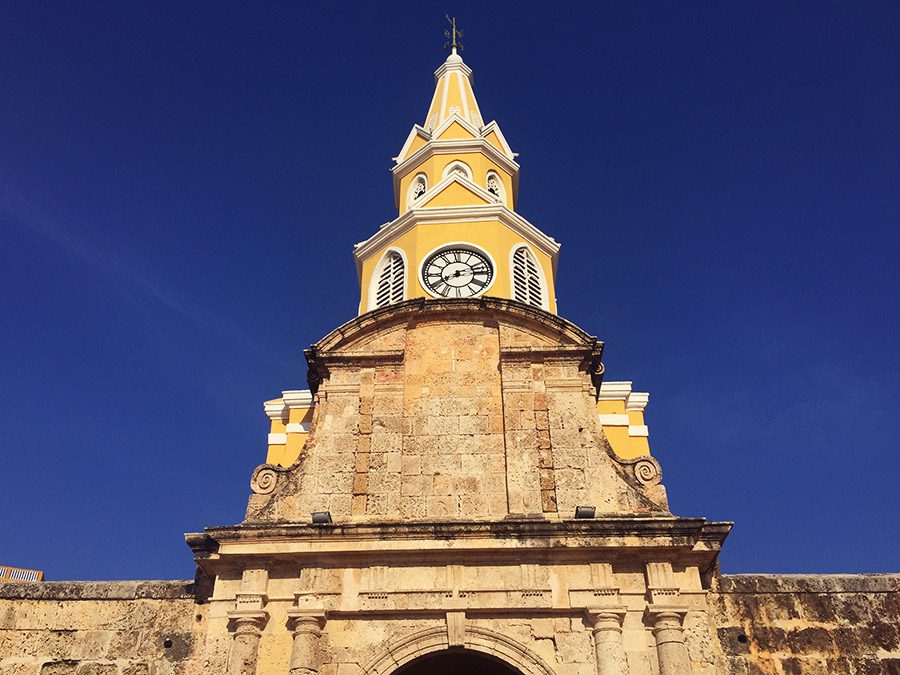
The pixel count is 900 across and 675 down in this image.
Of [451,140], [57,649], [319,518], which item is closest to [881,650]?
[319,518]

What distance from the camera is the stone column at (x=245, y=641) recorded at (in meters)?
11.5

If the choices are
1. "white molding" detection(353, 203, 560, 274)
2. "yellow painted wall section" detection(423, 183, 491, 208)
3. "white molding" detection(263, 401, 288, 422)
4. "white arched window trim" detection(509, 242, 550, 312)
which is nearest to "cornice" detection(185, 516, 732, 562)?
"white molding" detection(263, 401, 288, 422)

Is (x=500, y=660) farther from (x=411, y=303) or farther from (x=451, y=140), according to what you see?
(x=451, y=140)

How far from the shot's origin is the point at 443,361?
14734 mm

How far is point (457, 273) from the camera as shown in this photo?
20.6 meters

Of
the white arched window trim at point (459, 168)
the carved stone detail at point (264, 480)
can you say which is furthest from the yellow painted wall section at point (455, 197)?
the carved stone detail at point (264, 480)

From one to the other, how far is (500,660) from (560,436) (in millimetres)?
3714

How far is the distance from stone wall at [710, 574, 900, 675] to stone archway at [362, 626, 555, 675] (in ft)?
9.37

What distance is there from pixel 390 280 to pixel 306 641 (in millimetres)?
11764

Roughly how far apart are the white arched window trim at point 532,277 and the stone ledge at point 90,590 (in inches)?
430

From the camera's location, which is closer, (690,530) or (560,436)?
(690,530)

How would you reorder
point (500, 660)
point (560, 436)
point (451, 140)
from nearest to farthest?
point (500, 660) → point (560, 436) → point (451, 140)

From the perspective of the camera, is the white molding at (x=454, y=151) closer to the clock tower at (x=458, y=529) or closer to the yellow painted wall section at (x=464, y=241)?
→ the yellow painted wall section at (x=464, y=241)

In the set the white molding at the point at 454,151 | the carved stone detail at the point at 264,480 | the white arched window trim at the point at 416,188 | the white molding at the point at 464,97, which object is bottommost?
the carved stone detail at the point at 264,480
